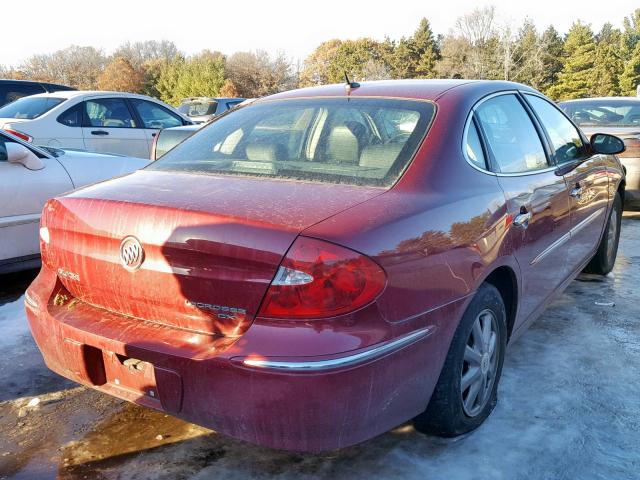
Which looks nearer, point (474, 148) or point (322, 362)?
point (322, 362)

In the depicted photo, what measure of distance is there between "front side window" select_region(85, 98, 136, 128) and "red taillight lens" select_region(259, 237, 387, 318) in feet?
24.5

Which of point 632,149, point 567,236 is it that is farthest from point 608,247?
point 632,149

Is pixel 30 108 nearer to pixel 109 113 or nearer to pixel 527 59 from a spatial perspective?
pixel 109 113

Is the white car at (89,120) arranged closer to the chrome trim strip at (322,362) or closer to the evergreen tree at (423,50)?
the chrome trim strip at (322,362)

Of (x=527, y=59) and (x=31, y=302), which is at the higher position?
(x=527, y=59)

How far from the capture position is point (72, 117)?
329 inches

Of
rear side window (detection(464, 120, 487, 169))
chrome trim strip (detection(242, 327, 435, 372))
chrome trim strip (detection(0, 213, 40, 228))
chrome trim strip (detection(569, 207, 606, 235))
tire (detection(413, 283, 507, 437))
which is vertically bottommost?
tire (detection(413, 283, 507, 437))

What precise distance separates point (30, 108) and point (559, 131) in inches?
277

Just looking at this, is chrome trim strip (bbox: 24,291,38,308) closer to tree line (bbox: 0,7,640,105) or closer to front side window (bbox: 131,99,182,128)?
front side window (bbox: 131,99,182,128)

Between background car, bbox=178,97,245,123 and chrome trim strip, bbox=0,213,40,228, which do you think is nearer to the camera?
chrome trim strip, bbox=0,213,40,228

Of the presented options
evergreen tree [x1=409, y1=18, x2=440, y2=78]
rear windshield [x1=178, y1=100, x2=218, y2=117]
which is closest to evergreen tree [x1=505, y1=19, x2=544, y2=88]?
evergreen tree [x1=409, y1=18, x2=440, y2=78]

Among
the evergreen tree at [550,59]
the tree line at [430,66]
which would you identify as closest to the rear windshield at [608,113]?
the tree line at [430,66]

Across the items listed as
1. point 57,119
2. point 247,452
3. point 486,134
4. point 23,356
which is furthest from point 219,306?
point 57,119

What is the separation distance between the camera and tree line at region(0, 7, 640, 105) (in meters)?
43.1
